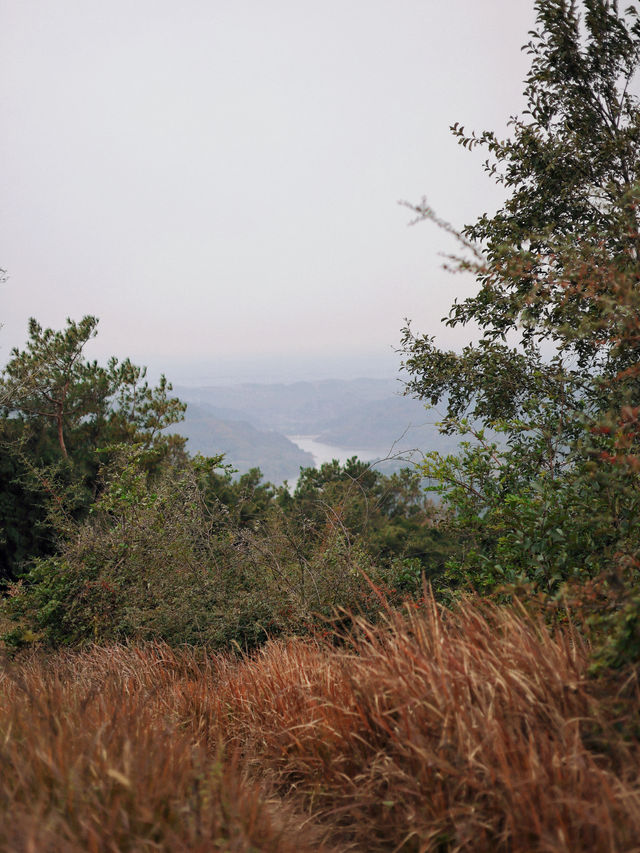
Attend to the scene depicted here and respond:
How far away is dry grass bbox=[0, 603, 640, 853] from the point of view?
174 centimetres

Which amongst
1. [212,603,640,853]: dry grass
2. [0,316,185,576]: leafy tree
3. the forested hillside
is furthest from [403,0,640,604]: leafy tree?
[0,316,185,576]: leafy tree

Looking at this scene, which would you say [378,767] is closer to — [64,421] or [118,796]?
[118,796]

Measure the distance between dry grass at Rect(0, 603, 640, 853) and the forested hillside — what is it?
14mm

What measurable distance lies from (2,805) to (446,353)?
6.38 metres

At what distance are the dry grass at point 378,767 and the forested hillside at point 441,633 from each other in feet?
0.05

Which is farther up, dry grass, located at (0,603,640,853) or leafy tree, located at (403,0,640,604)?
leafy tree, located at (403,0,640,604)

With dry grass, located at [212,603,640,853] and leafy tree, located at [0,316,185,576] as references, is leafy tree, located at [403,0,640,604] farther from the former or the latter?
leafy tree, located at [0,316,185,576]

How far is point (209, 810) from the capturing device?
182 centimetres

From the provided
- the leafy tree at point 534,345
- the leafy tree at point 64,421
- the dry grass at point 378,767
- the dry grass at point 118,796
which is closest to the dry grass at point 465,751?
the dry grass at point 378,767

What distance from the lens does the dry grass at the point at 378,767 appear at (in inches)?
68.4

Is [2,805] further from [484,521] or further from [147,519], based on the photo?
[147,519]

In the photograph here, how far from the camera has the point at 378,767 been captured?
7.46ft

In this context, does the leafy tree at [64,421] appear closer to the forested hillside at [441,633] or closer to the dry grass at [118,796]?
the forested hillside at [441,633]

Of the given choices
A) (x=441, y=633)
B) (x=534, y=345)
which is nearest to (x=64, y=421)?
(x=534, y=345)
